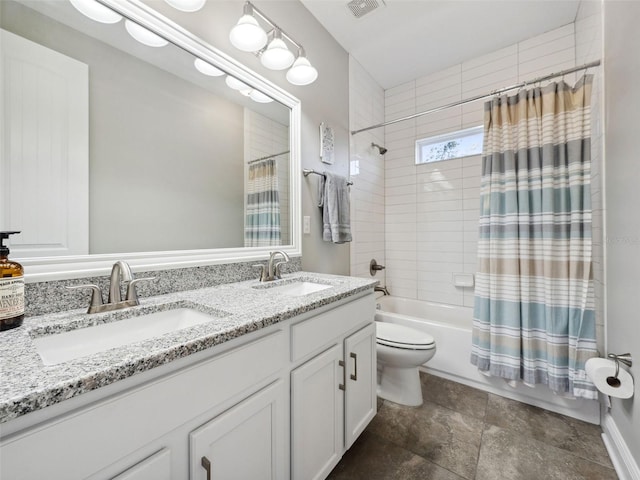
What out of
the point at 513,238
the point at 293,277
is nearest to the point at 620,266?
the point at 513,238

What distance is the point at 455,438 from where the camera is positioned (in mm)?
1443

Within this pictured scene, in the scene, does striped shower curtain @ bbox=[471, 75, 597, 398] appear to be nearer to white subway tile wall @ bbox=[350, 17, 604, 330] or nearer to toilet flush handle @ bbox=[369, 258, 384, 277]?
white subway tile wall @ bbox=[350, 17, 604, 330]

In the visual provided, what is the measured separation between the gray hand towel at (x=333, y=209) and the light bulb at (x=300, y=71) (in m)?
0.59

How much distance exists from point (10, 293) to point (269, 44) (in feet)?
5.08

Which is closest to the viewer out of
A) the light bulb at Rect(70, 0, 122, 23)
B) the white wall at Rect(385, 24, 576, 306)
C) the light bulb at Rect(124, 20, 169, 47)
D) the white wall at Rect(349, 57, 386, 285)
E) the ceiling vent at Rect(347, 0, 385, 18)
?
the light bulb at Rect(70, 0, 122, 23)

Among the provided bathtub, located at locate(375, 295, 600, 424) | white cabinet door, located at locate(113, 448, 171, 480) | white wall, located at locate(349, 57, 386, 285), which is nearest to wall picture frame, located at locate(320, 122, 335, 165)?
white wall, located at locate(349, 57, 386, 285)

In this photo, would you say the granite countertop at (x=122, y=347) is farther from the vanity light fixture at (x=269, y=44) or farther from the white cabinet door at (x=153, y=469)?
the vanity light fixture at (x=269, y=44)

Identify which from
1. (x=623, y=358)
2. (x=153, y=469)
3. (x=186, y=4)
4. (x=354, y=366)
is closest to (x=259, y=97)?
(x=186, y=4)

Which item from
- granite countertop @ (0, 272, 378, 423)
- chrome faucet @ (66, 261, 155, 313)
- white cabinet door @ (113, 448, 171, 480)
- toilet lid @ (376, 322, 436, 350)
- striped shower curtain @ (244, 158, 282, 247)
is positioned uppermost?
striped shower curtain @ (244, 158, 282, 247)

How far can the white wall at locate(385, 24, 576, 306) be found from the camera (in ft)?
7.08

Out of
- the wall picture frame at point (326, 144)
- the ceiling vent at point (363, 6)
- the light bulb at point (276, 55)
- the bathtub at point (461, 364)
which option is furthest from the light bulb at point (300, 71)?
the bathtub at point (461, 364)

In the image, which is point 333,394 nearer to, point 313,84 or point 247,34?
point 247,34

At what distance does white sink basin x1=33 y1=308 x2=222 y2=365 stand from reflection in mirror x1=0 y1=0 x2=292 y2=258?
0.29 meters

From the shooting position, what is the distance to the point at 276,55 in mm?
1473
